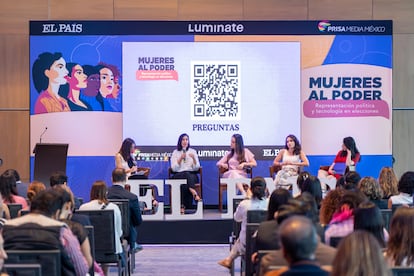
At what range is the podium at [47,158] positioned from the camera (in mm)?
11273

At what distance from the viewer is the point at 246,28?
1198cm

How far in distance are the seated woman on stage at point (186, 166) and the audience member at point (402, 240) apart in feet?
24.0

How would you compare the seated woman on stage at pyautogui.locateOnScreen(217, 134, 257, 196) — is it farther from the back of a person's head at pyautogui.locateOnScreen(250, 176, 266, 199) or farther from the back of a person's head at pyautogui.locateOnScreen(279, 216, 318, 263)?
the back of a person's head at pyautogui.locateOnScreen(279, 216, 318, 263)

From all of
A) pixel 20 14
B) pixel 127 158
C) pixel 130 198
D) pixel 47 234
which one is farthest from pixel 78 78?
pixel 47 234

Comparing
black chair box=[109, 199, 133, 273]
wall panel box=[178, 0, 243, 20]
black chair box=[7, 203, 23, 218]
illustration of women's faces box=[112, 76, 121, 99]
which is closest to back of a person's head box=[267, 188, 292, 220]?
black chair box=[109, 199, 133, 273]

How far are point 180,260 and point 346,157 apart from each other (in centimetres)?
370

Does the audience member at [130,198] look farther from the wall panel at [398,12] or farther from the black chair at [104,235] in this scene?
the wall panel at [398,12]

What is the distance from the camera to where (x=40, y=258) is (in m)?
4.24

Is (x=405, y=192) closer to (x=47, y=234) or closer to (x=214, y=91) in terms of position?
(x=47, y=234)

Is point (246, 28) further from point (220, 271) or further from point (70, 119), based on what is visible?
point (220, 271)

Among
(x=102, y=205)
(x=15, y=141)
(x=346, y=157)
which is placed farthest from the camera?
(x=15, y=141)

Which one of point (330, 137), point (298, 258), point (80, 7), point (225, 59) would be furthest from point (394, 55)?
point (298, 258)

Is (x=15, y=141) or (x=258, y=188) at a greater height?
(x=15, y=141)

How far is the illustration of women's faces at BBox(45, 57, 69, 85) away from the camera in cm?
1191
